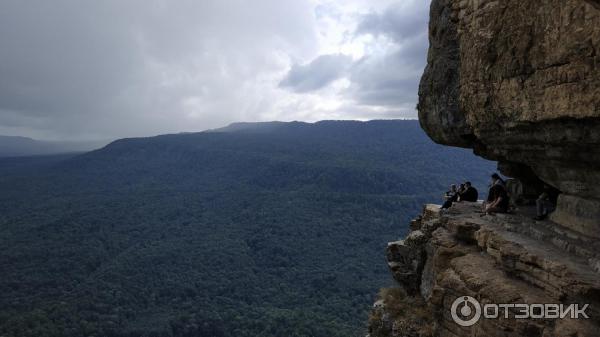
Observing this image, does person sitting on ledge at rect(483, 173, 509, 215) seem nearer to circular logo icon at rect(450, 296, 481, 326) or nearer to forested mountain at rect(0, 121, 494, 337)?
circular logo icon at rect(450, 296, 481, 326)

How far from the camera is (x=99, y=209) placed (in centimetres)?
19000

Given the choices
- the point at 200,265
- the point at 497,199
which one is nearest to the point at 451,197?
the point at 497,199

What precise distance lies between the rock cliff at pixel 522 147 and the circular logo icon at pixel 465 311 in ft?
0.53

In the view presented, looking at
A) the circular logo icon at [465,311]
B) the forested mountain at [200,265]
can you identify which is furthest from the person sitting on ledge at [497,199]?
the forested mountain at [200,265]

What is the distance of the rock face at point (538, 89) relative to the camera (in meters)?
8.61

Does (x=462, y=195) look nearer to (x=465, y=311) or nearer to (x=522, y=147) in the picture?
(x=522, y=147)

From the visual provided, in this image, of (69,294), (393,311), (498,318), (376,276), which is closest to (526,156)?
(498,318)

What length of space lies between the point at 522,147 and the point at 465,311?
507 centimetres

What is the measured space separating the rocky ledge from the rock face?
51.3 inches

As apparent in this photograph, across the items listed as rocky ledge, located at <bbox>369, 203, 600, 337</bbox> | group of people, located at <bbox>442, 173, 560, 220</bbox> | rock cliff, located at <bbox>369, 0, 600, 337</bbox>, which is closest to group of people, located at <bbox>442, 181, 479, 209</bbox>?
rocky ledge, located at <bbox>369, 203, 600, 337</bbox>

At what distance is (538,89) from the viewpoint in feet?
33.0

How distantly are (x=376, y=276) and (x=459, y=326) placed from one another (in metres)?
111

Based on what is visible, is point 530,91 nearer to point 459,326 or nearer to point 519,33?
point 519,33

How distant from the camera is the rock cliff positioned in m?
8.67
